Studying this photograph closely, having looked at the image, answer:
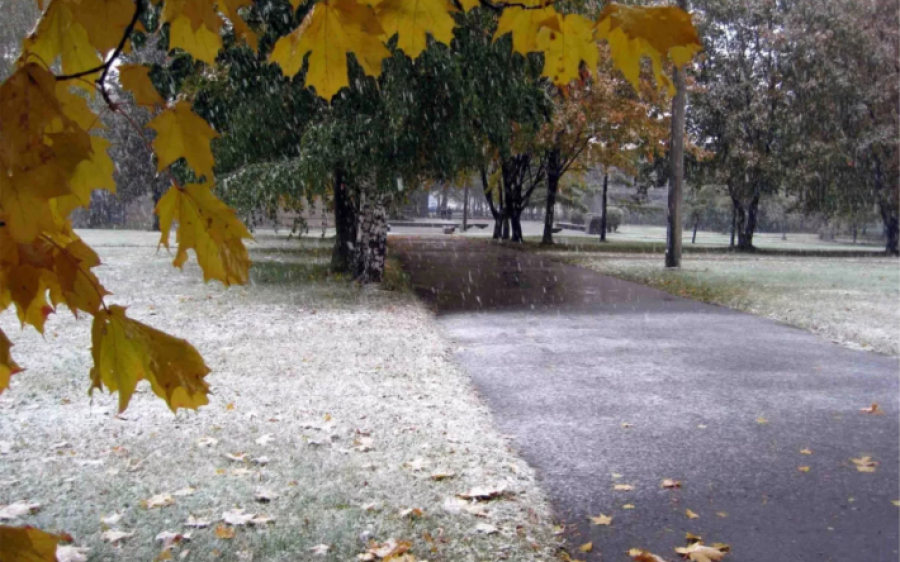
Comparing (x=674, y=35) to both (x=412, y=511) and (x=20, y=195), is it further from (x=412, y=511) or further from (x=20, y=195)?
(x=412, y=511)

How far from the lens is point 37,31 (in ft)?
4.69

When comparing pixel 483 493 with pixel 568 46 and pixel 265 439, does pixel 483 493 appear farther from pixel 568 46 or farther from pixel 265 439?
pixel 568 46

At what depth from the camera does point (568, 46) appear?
6.39 feet

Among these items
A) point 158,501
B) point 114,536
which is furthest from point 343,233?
point 114,536

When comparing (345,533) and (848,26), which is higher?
(848,26)

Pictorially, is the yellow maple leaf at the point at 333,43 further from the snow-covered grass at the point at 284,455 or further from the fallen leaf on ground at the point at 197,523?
the fallen leaf on ground at the point at 197,523

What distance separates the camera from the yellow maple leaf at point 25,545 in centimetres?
111

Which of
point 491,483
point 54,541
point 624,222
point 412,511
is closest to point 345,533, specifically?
point 412,511

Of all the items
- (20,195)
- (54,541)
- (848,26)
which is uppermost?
(848,26)

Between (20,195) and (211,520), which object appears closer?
(20,195)

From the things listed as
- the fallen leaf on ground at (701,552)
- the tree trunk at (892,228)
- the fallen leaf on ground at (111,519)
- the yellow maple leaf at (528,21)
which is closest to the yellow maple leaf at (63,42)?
the yellow maple leaf at (528,21)

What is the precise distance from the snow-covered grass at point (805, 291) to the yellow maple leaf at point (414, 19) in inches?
324

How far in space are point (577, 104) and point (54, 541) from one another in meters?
23.6

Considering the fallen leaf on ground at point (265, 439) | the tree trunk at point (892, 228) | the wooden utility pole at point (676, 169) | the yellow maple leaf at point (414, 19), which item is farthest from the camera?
the tree trunk at point (892, 228)
